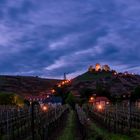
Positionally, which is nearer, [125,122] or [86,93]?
[125,122]

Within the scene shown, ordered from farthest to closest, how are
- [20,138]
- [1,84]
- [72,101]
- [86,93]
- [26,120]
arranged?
[86,93] → [72,101] → [1,84] → [26,120] → [20,138]

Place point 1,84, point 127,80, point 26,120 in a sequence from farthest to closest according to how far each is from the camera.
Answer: point 127,80 → point 1,84 → point 26,120

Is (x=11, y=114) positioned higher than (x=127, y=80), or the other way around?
(x=127, y=80)

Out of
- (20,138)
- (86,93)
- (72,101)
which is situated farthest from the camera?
(86,93)

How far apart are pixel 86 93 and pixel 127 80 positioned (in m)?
47.4

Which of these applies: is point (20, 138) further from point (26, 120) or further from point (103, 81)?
point (103, 81)

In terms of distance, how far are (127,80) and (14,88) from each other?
283ft

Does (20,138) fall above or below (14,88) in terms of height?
below

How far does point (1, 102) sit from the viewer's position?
210ft

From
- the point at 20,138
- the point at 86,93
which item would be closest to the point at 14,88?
the point at 86,93

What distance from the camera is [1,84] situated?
369 feet

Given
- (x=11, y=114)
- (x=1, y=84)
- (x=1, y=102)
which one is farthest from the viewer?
(x=1, y=84)

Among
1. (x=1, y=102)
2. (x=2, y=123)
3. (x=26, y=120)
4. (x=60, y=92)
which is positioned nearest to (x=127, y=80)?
(x=60, y=92)

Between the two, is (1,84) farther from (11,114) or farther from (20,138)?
(20,138)
